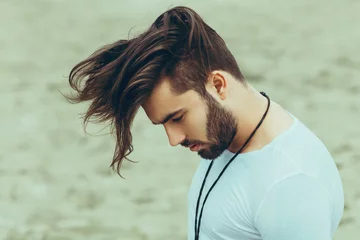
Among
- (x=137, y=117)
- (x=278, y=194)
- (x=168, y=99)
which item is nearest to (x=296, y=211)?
(x=278, y=194)

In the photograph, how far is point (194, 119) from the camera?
69.3 inches

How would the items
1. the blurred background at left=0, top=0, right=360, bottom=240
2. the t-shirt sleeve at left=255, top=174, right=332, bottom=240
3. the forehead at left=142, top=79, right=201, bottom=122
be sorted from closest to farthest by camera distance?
the t-shirt sleeve at left=255, top=174, right=332, bottom=240 < the forehead at left=142, top=79, right=201, bottom=122 < the blurred background at left=0, top=0, right=360, bottom=240

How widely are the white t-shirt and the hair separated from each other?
0.20 metres

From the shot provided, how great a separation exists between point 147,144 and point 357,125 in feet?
4.72

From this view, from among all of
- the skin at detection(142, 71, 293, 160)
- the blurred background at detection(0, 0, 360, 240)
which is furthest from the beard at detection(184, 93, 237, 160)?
the blurred background at detection(0, 0, 360, 240)

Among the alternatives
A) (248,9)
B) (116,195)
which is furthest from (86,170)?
(248,9)

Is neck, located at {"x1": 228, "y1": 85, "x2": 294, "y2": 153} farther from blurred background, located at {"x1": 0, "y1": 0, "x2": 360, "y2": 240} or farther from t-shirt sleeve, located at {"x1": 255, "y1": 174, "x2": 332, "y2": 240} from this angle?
blurred background, located at {"x1": 0, "y1": 0, "x2": 360, "y2": 240}

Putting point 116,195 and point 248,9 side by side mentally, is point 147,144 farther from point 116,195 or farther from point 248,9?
point 248,9

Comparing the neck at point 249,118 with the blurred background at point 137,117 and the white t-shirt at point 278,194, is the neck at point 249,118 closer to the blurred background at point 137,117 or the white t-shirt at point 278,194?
the white t-shirt at point 278,194

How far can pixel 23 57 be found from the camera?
6629mm

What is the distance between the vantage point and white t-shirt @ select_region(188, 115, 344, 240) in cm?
163

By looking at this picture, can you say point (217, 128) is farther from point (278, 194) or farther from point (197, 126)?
point (278, 194)

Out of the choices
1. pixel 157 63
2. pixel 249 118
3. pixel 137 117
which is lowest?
pixel 137 117

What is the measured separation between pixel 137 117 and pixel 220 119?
379 cm
